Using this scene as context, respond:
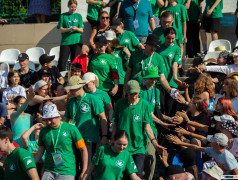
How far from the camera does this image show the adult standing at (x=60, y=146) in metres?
7.91

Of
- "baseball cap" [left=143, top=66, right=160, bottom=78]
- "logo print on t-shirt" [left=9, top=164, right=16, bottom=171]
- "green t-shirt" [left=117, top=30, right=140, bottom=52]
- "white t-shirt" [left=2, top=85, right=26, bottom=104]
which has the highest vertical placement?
"green t-shirt" [left=117, top=30, right=140, bottom=52]

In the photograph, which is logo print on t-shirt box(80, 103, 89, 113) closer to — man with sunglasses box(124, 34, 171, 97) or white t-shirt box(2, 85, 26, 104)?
man with sunglasses box(124, 34, 171, 97)

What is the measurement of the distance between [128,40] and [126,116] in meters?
3.01

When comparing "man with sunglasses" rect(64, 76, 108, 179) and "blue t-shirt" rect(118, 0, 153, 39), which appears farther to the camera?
"blue t-shirt" rect(118, 0, 153, 39)

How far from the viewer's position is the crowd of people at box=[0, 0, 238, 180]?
775cm

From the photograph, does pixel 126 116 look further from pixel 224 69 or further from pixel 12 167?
pixel 224 69

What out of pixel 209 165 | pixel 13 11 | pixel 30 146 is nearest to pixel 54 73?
pixel 30 146

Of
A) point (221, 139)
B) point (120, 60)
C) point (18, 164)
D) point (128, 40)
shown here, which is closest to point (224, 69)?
point (128, 40)

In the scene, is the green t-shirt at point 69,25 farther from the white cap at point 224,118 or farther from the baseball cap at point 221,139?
the baseball cap at point 221,139

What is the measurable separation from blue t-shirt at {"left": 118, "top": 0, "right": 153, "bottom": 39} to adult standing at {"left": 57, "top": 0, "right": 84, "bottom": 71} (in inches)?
59.8

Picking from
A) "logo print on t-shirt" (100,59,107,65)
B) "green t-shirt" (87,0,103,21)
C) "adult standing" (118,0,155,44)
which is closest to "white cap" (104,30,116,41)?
"logo print on t-shirt" (100,59,107,65)

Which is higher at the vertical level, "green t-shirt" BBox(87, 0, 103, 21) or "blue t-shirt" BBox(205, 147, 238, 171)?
"green t-shirt" BBox(87, 0, 103, 21)

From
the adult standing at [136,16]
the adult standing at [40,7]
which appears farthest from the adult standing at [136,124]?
the adult standing at [40,7]

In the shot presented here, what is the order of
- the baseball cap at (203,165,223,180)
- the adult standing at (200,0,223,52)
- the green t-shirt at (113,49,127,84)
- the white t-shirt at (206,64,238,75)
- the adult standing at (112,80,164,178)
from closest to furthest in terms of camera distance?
the baseball cap at (203,165,223,180) → the adult standing at (112,80,164,178) → the green t-shirt at (113,49,127,84) → the white t-shirt at (206,64,238,75) → the adult standing at (200,0,223,52)
